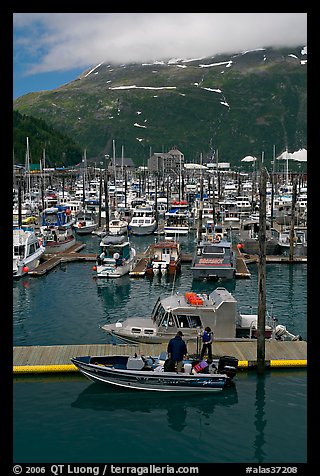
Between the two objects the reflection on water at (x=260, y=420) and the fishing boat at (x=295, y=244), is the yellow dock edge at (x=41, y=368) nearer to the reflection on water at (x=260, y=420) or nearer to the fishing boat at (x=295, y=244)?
the reflection on water at (x=260, y=420)

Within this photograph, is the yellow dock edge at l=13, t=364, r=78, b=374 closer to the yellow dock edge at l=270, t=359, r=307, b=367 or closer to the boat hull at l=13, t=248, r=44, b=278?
the yellow dock edge at l=270, t=359, r=307, b=367

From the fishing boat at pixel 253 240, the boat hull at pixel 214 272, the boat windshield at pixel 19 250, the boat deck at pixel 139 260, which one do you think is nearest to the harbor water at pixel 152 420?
the boat hull at pixel 214 272

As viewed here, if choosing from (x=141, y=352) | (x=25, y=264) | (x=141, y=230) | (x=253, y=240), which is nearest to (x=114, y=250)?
(x=25, y=264)

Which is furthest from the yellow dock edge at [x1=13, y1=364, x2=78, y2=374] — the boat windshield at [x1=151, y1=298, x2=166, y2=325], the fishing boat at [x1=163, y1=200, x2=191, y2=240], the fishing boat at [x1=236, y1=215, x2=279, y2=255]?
the fishing boat at [x1=163, y1=200, x2=191, y2=240]

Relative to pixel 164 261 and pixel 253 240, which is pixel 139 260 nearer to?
pixel 164 261

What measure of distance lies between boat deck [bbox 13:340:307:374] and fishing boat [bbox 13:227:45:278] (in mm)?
21516

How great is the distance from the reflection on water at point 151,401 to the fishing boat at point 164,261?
2560 centimetres

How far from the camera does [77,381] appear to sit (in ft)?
70.3

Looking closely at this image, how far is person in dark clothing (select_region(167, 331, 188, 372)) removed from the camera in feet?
63.7

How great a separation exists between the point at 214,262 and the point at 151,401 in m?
25.9

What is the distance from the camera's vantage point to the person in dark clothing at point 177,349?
63.7 ft

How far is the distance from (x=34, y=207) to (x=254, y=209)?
39109mm

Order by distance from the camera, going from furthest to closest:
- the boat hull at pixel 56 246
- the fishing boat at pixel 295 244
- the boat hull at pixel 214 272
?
the boat hull at pixel 56 246
the fishing boat at pixel 295 244
the boat hull at pixel 214 272
